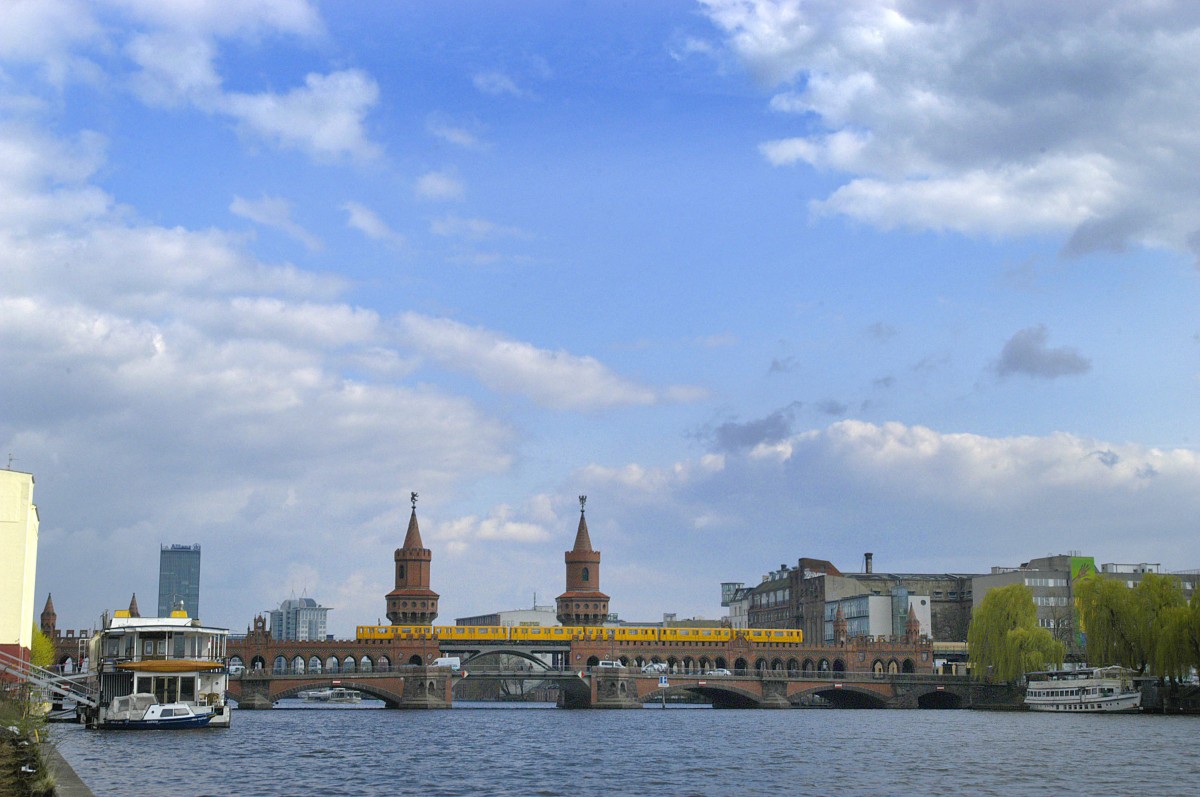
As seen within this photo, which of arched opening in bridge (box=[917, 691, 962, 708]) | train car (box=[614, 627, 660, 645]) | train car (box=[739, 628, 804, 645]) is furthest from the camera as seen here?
train car (box=[739, 628, 804, 645])

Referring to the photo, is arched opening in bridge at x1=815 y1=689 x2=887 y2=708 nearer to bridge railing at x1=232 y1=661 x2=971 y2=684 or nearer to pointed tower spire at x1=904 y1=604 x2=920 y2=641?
bridge railing at x1=232 y1=661 x2=971 y2=684

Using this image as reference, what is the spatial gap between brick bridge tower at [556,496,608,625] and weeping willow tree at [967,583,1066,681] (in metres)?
55.6

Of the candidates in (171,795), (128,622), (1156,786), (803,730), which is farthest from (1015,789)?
(128,622)

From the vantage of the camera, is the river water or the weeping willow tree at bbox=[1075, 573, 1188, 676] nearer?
the river water

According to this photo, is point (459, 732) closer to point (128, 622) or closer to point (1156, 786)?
point (128, 622)

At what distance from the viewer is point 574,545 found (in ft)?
627

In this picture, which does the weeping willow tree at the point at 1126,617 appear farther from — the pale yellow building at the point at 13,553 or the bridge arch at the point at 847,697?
the pale yellow building at the point at 13,553

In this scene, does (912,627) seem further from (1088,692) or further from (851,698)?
(1088,692)

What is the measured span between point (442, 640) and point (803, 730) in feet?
239

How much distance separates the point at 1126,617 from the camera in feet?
412

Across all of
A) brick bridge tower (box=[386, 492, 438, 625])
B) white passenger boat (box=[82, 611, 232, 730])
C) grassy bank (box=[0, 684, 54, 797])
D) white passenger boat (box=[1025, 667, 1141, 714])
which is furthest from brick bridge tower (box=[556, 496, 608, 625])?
grassy bank (box=[0, 684, 54, 797])

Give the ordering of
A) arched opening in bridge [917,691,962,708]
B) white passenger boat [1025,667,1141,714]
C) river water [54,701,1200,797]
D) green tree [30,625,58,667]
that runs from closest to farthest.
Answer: river water [54,701,1200,797]
white passenger boat [1025,667,1141,714]
green tree [30,625,58,667]
arched opening in bridge [917,691,962,708]

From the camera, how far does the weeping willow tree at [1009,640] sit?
141 metres

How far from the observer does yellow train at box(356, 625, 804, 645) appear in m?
174
